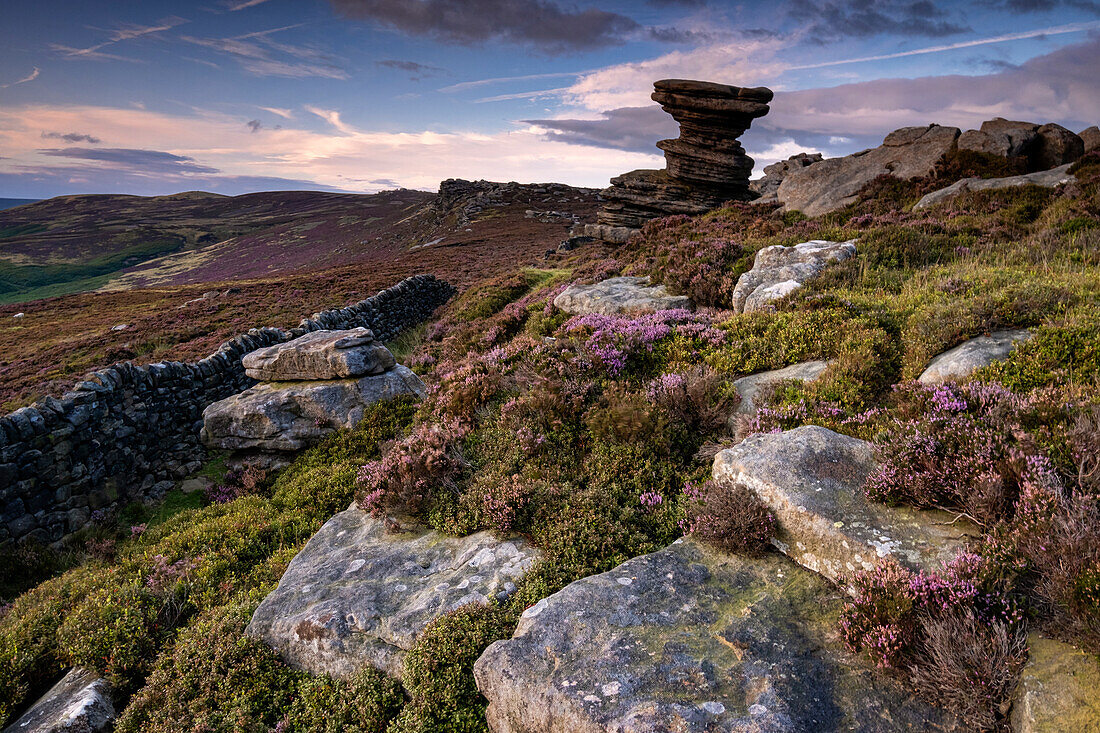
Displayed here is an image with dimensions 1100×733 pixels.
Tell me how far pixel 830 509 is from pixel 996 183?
24.9 metres

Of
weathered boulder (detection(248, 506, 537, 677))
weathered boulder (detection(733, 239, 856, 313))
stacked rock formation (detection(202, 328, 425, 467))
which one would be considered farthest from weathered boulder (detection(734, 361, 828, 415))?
stacked rock formation (detection(202, 328, 425, 467))

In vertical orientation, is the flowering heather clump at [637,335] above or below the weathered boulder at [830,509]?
above

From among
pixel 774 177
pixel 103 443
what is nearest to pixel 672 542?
pixel 103 443

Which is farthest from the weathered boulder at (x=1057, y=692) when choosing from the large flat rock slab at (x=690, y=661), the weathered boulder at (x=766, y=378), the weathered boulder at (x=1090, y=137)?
the weathered boulder at (x=1090, y=137)

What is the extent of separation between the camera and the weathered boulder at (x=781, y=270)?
36.1 ft

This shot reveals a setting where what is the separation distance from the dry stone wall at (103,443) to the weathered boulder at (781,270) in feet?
48.6

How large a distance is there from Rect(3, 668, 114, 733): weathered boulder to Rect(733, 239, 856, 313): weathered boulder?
11.8 m

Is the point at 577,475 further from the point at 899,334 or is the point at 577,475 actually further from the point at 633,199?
the point at 633,199

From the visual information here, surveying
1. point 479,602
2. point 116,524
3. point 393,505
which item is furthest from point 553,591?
point 116,524

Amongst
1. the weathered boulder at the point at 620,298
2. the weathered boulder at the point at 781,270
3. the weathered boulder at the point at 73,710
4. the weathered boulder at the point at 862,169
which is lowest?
the weathered boulder at the point at 73,710

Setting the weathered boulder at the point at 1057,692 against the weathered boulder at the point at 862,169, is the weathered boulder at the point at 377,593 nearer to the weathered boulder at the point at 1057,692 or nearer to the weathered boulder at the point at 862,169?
the weathered boulder at the point at 1057,692

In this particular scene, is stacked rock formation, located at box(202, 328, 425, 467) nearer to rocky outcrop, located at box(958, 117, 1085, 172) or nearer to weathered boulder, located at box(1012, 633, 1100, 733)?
weathered boulder, located at box(1012, 633, 1100, 733)

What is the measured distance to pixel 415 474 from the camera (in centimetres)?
791

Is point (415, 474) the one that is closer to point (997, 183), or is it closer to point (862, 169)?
point (997, 183)
